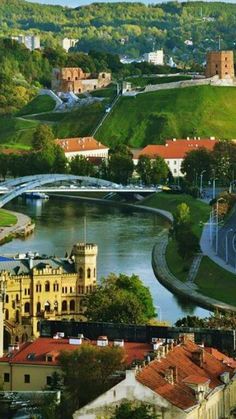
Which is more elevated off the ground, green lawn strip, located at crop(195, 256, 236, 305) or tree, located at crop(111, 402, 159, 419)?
tree, located at crop(111, 402, 159, 419)

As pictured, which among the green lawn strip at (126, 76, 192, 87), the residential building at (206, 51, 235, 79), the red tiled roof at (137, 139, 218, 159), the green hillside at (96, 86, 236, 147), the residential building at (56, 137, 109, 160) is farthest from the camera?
the green lawn strip at (126, 76, 192, 87)

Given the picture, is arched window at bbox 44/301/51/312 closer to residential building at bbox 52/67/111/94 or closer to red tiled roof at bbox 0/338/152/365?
red tiled roof at bbox 0/338/152/365

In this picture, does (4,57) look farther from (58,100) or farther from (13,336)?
(13,336)

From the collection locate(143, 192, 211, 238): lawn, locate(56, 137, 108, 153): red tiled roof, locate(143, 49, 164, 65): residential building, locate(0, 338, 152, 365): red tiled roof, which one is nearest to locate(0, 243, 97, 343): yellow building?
locate(0, 338, 152, 365): red tiled roof

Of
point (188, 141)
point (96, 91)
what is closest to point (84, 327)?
point (188, 141)

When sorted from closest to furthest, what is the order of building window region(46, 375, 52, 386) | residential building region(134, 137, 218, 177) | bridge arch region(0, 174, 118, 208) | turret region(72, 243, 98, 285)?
building window region(46, 375, 52, 386) → turret region(72, 243, 98, 285) → bridge arch region(0, 174, 118, 208) → residential building region(134, 137, 218, 177)

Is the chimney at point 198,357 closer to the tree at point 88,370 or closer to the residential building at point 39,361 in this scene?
the residential building at point 39,361

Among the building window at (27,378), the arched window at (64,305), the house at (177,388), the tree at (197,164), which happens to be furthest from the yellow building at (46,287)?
the tree at (197,164)
